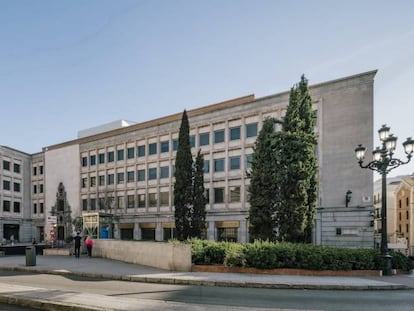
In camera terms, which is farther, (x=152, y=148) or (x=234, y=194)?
(x=152, y=148)

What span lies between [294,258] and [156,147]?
3451 cm

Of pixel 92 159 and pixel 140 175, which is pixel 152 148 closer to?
pixel 140 175

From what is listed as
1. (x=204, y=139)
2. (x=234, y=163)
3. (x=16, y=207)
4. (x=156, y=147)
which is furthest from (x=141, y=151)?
(x=16, y=207)

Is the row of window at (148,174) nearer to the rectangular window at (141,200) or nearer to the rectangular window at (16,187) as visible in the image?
the rectangular window at (141,200)

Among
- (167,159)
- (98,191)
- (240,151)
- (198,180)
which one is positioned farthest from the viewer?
(98,191)

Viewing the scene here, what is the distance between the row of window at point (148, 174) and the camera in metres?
41.0

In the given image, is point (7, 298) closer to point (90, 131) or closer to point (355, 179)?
point (355, 179)

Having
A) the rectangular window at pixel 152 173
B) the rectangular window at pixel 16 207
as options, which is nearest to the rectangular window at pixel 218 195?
the rectangular window at pixel 152 173

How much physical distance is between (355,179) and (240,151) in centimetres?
1289

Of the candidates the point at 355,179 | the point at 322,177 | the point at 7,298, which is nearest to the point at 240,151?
the point at 322,177

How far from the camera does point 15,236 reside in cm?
6219

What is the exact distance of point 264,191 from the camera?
2122 cm

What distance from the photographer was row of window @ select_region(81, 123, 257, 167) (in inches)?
1620

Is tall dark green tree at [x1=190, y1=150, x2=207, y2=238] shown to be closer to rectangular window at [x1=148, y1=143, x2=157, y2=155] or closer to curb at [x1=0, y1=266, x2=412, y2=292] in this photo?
curb at [x1=0, y1=266, x2=412, y2=292]
